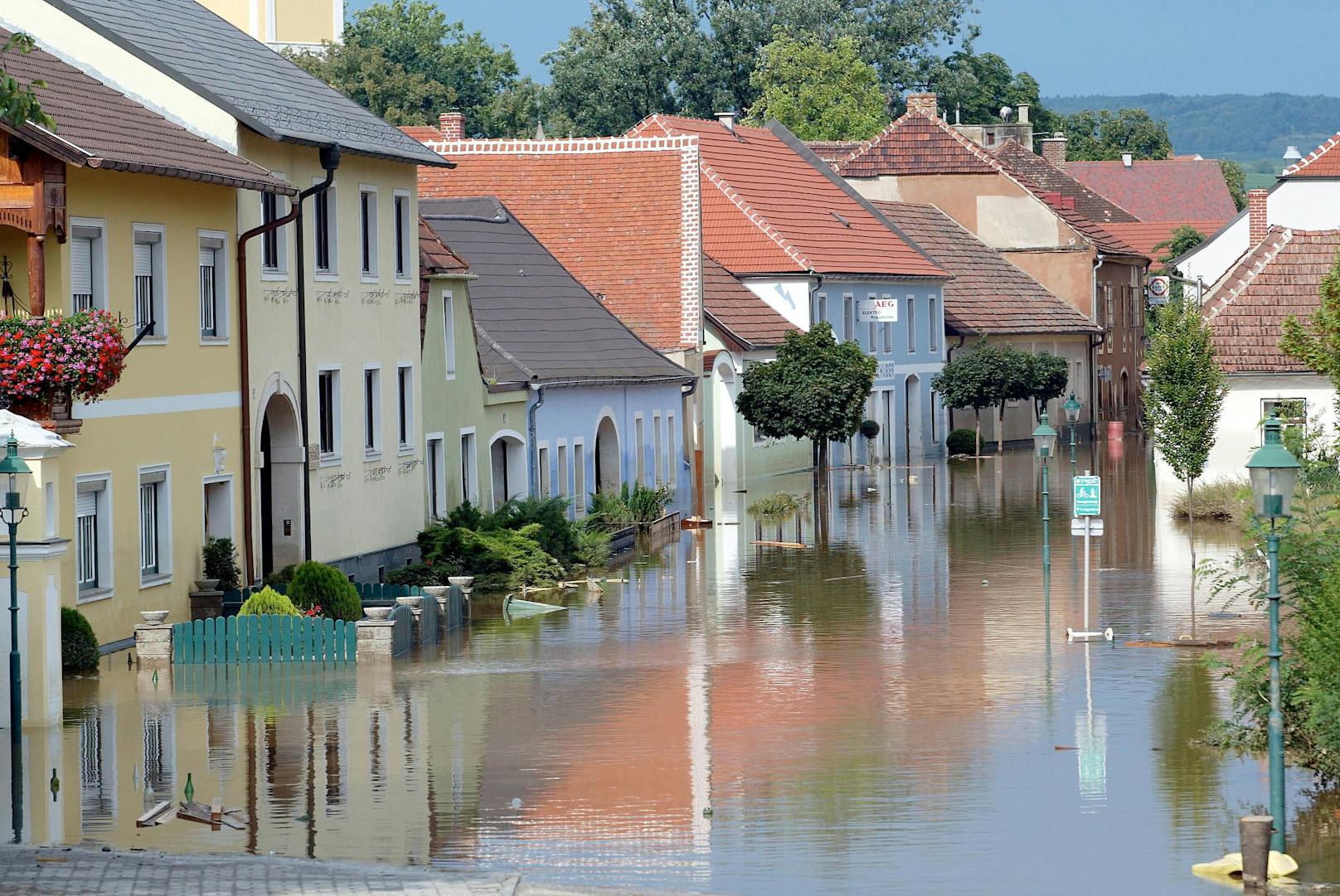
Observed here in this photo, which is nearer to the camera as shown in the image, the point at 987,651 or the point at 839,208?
the point at 987,651

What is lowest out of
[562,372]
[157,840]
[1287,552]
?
[157,840]

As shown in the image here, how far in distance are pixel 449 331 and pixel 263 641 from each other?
13204 mm

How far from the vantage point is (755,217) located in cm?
6100

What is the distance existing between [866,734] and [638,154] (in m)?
34.0

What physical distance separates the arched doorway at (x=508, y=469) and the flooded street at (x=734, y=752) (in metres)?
7.96

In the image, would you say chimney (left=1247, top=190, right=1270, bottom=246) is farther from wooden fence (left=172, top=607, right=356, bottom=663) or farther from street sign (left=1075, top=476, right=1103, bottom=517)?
wooden fence (left=172, top=607, right=356, bottom=663)

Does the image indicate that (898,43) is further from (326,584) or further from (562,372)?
(326,584)

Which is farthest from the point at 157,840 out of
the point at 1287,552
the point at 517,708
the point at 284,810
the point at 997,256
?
the point at 997,256

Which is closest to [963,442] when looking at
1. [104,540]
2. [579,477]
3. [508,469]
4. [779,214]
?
[779,214]

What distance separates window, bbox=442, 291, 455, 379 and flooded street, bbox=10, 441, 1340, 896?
6.65 metres

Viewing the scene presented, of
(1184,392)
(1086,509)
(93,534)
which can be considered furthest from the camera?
(1184,392)

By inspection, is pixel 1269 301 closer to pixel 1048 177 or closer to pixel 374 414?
pixel 374 414

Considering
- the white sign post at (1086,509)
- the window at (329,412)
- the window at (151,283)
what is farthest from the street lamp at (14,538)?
the white sign post at (1086,509)

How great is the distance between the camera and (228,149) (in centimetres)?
2777
